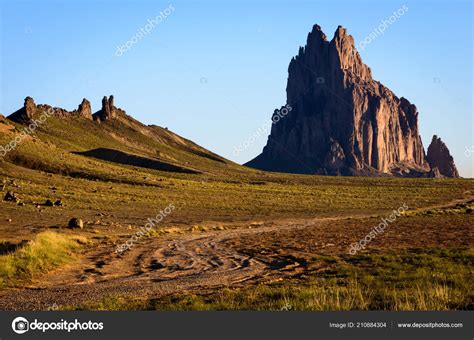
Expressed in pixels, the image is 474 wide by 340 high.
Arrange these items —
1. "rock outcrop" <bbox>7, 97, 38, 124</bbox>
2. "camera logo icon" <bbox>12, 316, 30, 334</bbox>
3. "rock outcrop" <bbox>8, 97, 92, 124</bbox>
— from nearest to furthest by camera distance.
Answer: "camera logo icon" <bbox>12, 316, 30, 334</bbox> < "rock outcrop" <bbox>7, 97, 38, 124</bbox> < "rock outcrop" <bbox>8, 97, 92, 124</bbox>

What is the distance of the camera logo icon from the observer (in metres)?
8.87

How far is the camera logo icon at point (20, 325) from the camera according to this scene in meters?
8.87

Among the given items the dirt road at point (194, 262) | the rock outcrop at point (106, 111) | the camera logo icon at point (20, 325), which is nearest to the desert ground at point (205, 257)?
the dirt road at point (194, 262)

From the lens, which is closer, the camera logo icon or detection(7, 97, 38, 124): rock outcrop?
the camera logo icon

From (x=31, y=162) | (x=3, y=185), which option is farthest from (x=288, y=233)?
(x=31, y=162)

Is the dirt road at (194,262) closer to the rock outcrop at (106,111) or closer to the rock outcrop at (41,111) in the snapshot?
the rock outcrop at (41,111)

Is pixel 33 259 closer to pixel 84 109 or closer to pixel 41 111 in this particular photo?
pixel 41 111

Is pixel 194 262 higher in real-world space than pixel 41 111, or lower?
lower

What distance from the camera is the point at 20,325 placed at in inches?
350

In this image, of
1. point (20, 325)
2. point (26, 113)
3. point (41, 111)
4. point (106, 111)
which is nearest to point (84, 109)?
point (106, 111)

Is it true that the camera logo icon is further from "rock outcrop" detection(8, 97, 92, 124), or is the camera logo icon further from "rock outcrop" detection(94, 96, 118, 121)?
"rock outcrop" detection(94, 96, 118, 121)

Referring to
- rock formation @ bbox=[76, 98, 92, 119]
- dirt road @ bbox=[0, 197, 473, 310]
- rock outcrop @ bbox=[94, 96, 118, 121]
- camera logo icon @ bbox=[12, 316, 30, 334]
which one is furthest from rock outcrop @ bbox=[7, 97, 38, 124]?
camera logo icon @ bbox=[12, 316, 30, 334]

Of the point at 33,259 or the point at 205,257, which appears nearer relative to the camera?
the point at 33,259

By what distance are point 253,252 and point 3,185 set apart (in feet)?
132
